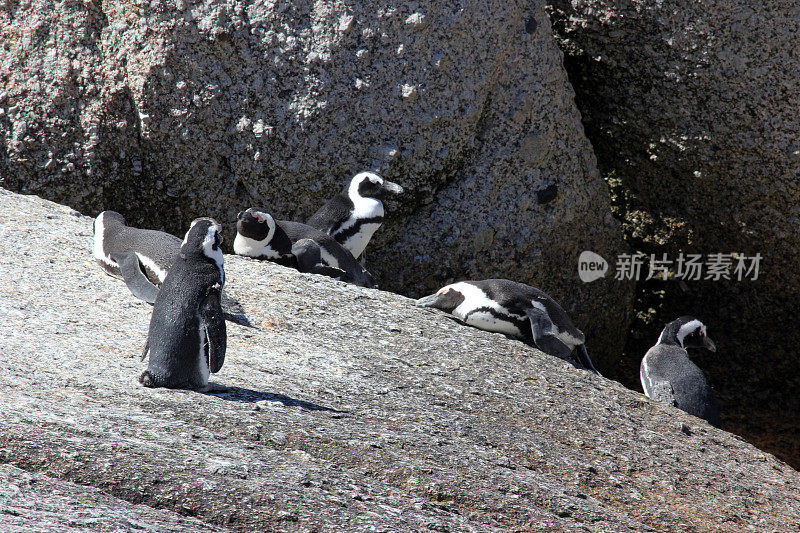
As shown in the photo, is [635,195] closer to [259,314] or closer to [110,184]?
[259,314]

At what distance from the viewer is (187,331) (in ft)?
10.6

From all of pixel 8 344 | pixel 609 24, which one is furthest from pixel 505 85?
pixel 8 344

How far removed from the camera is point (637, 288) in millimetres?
7359

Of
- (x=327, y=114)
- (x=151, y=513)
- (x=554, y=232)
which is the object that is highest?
(x=327, y=114)

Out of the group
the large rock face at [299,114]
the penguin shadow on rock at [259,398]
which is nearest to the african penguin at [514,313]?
the large rock face at [299,114]

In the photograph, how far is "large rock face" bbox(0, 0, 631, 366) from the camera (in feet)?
18.9

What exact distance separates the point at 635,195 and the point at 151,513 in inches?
217

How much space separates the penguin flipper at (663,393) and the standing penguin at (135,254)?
3111 millimetres

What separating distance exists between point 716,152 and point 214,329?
14.9ft

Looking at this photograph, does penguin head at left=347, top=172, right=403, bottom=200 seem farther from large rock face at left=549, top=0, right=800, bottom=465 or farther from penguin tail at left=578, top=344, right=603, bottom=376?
large rock face at left=549, top=0, right=800, bottom=465

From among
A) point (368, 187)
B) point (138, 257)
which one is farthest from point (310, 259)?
point (138, 257)

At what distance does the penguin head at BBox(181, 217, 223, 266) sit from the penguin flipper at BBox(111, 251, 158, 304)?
96cm

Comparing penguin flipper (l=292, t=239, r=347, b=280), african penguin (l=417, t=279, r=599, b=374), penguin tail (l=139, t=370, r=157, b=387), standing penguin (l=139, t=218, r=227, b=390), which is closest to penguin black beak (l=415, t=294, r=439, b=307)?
african penguin (l=417, t=279, r=599, b=374)

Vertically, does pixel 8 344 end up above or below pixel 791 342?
below
